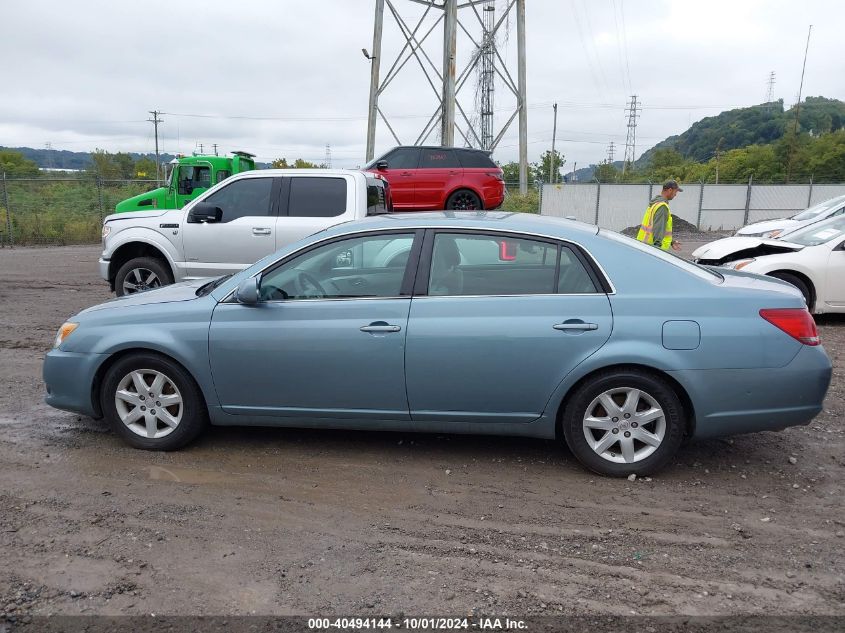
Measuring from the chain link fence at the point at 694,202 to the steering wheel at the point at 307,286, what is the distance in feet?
67.6

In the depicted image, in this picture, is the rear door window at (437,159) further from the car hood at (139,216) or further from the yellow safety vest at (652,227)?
the car hood at (139,216)

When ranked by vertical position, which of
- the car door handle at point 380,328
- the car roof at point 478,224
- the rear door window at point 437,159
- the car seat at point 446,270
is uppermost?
the rear door window at point 437,159

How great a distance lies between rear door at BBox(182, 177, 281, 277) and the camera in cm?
829

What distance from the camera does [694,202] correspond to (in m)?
25.0

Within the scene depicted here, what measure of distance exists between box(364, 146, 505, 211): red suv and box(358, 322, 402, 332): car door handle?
35.4 ft

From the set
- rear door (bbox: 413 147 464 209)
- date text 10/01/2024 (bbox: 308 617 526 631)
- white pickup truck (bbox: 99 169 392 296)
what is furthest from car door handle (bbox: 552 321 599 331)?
rear door (bbox: 413 147 464 209)

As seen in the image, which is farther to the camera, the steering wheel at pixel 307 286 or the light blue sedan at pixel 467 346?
the steering wheel at pixel 307 286

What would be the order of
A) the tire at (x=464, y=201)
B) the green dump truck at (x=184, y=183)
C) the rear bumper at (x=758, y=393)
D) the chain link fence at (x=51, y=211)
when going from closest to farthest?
the rear bumper at (x=758, y=393)
the green dump truck at (x=184, y=183)
the tire at (x=464, y=201)
the chain link fence at (x=51, y=211)

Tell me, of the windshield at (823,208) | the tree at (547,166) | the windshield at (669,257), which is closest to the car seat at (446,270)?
the windshield at (669,257)

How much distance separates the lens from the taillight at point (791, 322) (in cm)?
402

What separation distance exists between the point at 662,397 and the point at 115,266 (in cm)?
743

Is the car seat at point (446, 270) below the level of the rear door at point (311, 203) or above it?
below

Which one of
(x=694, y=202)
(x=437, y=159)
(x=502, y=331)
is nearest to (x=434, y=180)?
(x=437, y=159)

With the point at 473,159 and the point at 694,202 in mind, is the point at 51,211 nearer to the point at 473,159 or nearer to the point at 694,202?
the point at 473,159
